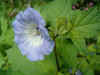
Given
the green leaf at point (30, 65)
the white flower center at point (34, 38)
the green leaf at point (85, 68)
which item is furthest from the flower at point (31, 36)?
the green leaf at point (85, 68)

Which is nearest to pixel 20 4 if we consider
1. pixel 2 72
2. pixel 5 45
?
pixel 5 45

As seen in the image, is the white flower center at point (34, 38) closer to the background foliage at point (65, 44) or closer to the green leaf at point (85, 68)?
the background foliage at point (65, 44)

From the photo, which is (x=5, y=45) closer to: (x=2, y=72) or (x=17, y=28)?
(x=2, y=72)

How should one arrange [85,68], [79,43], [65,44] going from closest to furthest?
[79,43] → [65,44] → [85,68]

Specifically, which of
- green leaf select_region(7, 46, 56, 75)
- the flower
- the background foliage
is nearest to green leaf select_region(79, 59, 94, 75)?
the background foliage

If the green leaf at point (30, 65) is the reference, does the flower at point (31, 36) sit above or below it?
above

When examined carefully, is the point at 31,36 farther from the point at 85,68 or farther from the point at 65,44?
the point at 85,68

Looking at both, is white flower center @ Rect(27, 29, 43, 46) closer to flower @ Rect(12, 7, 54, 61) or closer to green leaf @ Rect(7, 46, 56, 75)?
flower @ Rect(12, 7, 54, 61)

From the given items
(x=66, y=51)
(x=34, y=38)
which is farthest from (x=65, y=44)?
(x=34, y=38)
